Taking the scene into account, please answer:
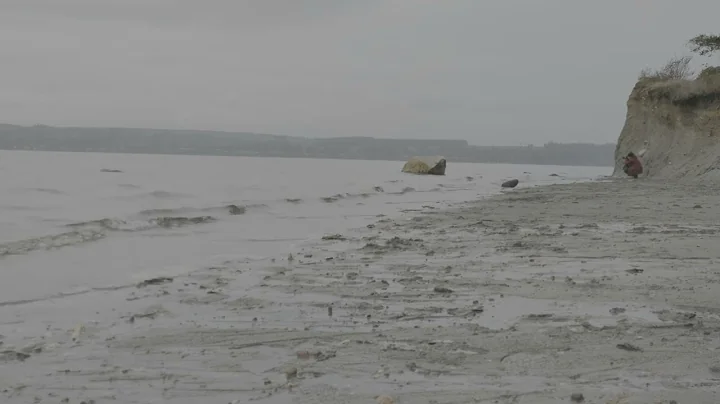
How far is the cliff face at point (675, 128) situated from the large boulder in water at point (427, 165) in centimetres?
1183

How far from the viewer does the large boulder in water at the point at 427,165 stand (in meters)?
43.6

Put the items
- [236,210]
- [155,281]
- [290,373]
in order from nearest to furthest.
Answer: [290,373] → [155,281] → [236,210]

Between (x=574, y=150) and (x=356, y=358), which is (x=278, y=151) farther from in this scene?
(x=356, y=358)

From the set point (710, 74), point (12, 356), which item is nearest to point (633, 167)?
point (710, 74)

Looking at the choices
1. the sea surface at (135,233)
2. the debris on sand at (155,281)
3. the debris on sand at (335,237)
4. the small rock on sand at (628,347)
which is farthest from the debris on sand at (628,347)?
the debris on sand at (335,237)

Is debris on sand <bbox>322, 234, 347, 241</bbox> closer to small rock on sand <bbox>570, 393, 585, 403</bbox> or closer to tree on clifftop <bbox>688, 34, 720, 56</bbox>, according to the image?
small rock on sand <bbox>570, 393, 585, 403</bbox>

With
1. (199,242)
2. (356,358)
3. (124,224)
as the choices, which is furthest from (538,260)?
(124,224)

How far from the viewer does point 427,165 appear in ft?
146

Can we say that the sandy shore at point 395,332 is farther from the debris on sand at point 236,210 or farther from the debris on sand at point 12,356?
the debris on sand at point 236,210

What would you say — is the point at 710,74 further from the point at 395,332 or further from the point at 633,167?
the point at 395,332

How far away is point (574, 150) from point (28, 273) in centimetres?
11156

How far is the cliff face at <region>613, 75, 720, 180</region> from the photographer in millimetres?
27656

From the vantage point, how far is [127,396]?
2881 millimetres

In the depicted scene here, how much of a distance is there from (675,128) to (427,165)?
56.9 feet
